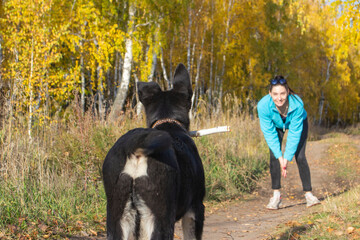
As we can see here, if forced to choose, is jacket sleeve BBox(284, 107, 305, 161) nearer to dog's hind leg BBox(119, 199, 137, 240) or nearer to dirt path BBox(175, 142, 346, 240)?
dirt path BBox(175, 142, 346, 240)

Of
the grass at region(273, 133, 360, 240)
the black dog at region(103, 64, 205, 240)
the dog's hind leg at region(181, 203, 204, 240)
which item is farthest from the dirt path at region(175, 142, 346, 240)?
the black dog at region(103, 64, 205, 240)

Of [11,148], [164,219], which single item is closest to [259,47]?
[11,148]

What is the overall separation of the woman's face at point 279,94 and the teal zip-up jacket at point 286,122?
13cm

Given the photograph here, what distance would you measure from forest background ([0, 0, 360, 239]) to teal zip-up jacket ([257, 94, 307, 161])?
1805 millimetres

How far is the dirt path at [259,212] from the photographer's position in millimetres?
5156

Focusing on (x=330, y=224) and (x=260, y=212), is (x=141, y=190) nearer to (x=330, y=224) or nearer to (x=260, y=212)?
(x=330, y=224)

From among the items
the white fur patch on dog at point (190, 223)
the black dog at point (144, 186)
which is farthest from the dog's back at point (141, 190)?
the white fur patch on dog at point (190, 223)

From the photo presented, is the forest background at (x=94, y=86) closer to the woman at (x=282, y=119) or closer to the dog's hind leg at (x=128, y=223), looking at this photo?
the woman at (x=282, y=119)

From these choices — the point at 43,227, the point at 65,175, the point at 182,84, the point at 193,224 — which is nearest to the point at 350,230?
the point at 193,224

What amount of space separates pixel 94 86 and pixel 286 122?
27.5ft

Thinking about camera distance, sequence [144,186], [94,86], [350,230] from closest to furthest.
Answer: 1. [144,186]
2. [350,230]
3. [94,86]

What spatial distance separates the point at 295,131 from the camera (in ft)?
19.1

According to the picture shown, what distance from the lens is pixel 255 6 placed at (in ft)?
76.8

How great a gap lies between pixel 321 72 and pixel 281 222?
32.3 m
